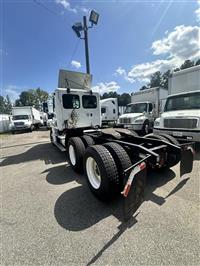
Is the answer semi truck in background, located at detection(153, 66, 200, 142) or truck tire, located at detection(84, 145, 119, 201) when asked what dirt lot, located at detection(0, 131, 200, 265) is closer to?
truck tire, located at detection(84, 145, 119, 201)

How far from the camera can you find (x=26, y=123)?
19.9 m

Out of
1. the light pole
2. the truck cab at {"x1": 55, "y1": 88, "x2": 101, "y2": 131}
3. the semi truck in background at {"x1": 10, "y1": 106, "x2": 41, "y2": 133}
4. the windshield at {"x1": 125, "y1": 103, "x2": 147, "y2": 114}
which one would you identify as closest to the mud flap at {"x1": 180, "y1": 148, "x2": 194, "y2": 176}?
the truck cab at {"x1": 55, "y1": 88, "x2": 101, "y2": 131}

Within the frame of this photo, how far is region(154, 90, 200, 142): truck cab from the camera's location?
5.69 m

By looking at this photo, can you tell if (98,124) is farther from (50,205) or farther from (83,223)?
(83,223)

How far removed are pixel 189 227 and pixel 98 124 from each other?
19.1 feet

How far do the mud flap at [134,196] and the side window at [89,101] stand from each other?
5.26m

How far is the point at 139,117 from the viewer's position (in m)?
10.8

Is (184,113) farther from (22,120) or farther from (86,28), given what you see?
(22,120)

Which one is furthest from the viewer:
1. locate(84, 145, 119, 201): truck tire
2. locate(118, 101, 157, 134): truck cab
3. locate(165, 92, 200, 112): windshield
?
locate(118, 101, 157, 134): truck cab

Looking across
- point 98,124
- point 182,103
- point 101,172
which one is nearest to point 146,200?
point 101,172

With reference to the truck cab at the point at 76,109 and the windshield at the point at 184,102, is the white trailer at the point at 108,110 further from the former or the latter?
the windshield at the point at 184,102

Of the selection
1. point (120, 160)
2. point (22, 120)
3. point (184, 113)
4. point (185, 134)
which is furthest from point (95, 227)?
point (22, 120)

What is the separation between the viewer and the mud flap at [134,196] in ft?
7.12

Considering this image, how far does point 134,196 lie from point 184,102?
6081 millimetres
